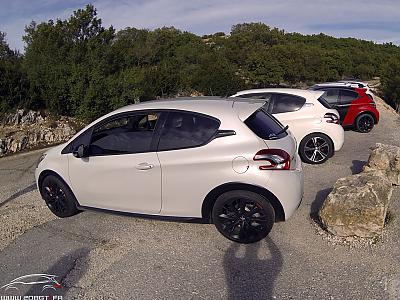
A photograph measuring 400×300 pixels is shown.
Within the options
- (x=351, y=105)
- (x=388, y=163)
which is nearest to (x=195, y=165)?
(x=388, y=163)

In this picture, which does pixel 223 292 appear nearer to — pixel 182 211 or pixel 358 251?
pixel 182 211

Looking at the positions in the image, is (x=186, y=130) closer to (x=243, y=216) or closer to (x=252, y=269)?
(x=243, y=216)

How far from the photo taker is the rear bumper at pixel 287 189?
3584mm

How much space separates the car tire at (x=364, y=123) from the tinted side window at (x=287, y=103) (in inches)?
168

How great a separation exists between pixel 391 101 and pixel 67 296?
37.8m

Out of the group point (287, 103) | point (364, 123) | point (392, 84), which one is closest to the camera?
point (287, 103)

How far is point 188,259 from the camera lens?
3.58m

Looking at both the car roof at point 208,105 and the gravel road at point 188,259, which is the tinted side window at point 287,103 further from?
the car roof at point 208,105

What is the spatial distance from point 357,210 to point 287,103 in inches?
144

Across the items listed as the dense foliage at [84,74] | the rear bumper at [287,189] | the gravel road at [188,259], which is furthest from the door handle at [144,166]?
the dense foliage at [84,74]

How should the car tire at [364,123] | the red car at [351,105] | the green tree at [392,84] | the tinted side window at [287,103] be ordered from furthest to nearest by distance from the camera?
the green tree at [392,84] < the car tire at [364,123] < the red car at [351,105] < the tinted side window at [287,103]

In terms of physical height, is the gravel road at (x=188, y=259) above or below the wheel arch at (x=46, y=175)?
below

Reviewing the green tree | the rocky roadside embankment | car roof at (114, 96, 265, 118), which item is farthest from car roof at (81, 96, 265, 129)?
the green tree

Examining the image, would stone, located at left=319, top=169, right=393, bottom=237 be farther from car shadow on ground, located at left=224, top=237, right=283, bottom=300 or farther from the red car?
the red car
